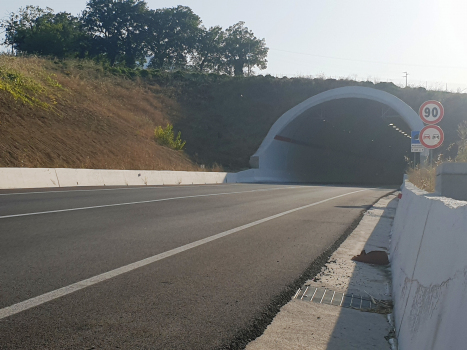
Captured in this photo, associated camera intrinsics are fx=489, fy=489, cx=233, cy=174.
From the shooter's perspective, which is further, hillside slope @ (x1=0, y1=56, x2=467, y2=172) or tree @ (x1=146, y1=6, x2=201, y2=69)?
tree @ (x1=146, y1=6, x2=201, y2=69)

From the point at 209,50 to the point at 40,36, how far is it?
111ft

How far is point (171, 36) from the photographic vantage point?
88438mm

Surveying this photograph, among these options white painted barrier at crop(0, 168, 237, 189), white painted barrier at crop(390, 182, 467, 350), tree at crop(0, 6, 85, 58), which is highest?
tree at crop(0, 6, 85, 58)

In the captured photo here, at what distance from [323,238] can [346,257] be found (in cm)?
168

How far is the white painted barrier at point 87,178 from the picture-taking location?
744 inches

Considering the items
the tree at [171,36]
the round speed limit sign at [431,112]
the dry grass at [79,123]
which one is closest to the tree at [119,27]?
the tree at [171,36]

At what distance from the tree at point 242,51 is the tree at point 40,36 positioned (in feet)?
99.1

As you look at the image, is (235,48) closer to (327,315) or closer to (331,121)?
(331,121)

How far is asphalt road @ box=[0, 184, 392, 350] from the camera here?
388cm

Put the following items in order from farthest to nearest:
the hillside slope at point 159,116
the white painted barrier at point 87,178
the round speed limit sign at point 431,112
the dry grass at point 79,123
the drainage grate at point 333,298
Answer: the hillside slope at point 159,116, the dry grass at point 79,123, the white painted barrier at point 87,178, the round speed limit sign at point 431,112, the drainage grate at point 333,298

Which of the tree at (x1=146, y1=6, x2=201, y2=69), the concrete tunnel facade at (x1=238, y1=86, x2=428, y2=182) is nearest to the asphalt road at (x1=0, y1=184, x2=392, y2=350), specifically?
the concrete tunnel facade at (x1=238, y1=86, x2=428, y2=182)

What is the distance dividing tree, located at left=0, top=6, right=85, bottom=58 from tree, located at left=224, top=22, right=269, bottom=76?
30209 mm

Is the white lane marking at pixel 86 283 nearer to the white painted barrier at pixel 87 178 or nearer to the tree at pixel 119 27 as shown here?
the white painted barrier at pixel 87 178

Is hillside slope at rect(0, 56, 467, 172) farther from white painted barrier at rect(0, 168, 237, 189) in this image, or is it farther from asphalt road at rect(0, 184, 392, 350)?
asphalt road at rect(0, 184, 392, 350)
